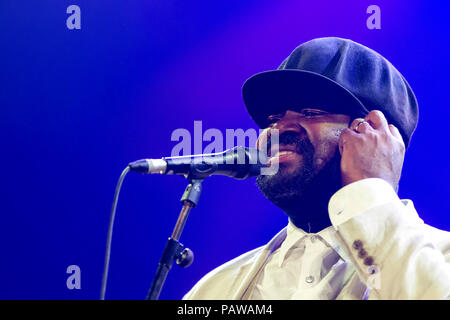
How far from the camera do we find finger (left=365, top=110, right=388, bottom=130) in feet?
6.82

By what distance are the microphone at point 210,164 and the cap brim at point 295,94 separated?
0.38m

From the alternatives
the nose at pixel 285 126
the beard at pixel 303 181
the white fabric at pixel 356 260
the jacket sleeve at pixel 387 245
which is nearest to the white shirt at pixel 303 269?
the white fabric at pixel 356 260

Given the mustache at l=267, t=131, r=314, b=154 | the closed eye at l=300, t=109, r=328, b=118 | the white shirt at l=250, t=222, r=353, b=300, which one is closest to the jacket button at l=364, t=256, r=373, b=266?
the white shirt at l=250, t=222, r=353, b=300

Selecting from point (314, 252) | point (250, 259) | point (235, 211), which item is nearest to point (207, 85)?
point (235, 211)

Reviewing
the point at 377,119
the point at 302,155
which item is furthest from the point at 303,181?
the point at 377,119

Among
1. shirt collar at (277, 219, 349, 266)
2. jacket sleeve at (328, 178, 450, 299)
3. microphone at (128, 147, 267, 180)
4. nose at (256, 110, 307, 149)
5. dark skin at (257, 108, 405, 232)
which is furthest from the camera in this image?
nose at (256, 110, 307, 149)

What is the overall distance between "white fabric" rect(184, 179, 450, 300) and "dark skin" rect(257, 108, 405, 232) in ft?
0.29

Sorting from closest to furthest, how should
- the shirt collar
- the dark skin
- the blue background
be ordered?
the dark skin → the shirt collar → the blue background

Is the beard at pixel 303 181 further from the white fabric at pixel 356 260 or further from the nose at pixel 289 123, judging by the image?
the white fabric at pixel 356 260

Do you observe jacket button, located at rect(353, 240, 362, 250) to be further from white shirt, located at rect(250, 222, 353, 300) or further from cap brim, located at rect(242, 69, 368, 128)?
cap brim, located at rect(242, 69, 368, 128)

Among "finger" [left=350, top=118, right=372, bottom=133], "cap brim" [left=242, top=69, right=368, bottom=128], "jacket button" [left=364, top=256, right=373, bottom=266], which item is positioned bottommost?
"jacket button" [left=364, top=256, right=373, bottom=266]

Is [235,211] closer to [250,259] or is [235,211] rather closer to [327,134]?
[250,259]
